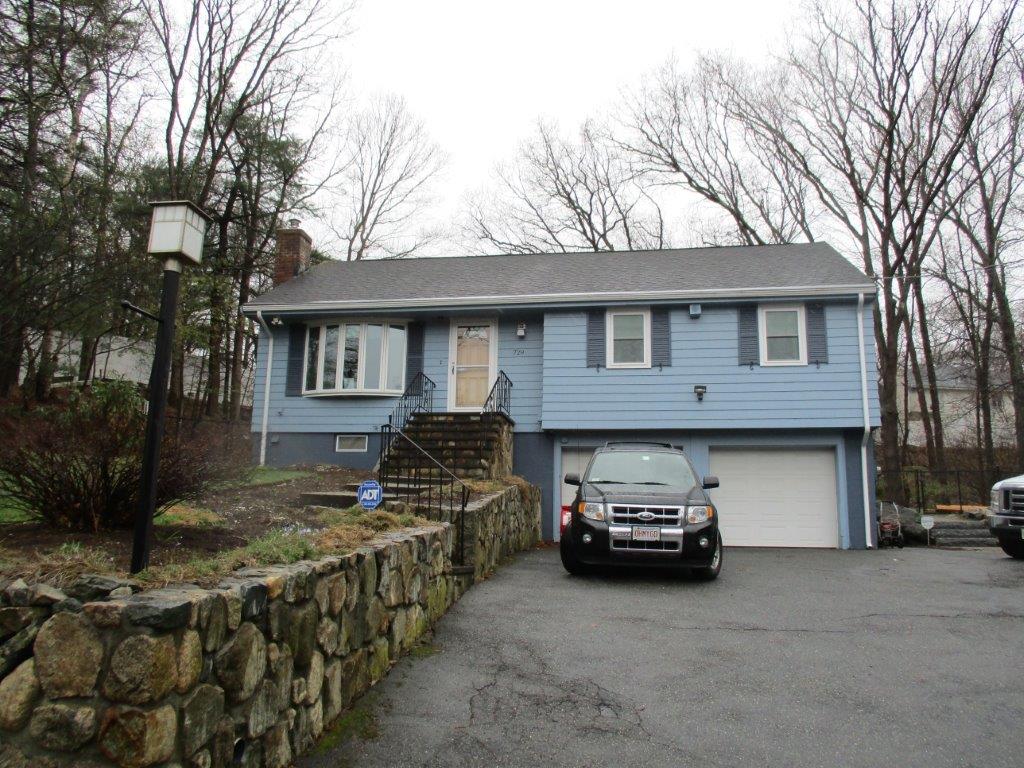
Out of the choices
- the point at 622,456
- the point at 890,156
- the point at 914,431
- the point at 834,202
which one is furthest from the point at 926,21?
the point at 914,431

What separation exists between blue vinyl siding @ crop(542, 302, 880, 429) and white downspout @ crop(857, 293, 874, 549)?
0.09 meters

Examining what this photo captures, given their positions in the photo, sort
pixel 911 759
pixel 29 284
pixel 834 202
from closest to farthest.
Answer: pixel 911 759, pixel 29 284, pixel 834 202

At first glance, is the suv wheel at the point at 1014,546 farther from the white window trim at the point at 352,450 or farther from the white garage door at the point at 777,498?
the white window trim at the point at 352,450

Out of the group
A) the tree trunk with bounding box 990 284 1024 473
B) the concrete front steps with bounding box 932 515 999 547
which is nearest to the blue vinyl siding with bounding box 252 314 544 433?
the concrete front steps with bounding box 932 515 999 547

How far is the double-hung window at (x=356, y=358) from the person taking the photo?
14398 millimetres

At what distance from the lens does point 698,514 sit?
7.84m

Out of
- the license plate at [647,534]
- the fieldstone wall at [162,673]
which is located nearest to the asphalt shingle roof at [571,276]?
the license plate at [647,534]

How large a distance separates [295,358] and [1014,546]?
13.4 m

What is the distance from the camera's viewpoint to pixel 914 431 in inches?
1484

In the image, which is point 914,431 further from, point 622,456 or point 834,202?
point 622,456

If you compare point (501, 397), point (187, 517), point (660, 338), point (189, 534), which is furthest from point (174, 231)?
point (660, 338)

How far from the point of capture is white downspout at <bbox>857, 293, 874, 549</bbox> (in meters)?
12.9

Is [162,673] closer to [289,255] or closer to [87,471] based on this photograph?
[87,471]

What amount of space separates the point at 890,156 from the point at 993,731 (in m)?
17.8
